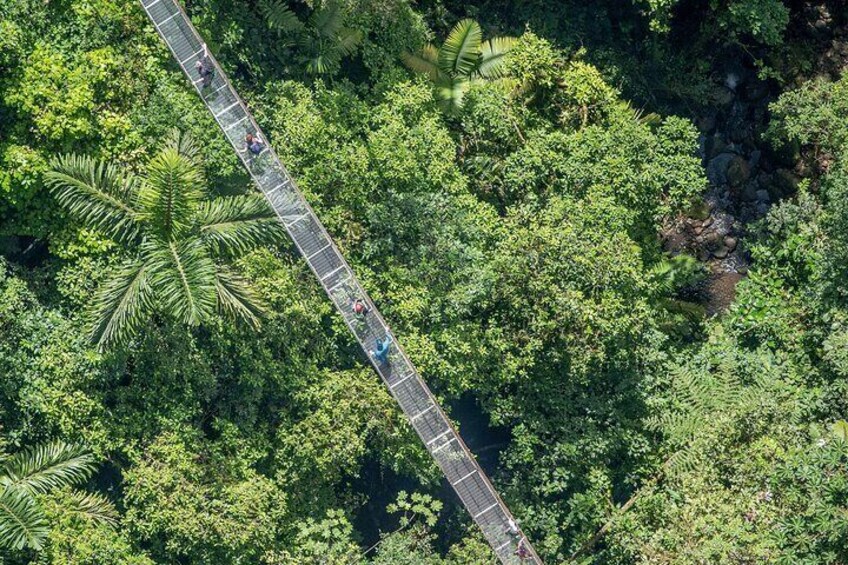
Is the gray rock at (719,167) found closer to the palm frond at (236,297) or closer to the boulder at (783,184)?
the boulder at (783,184)

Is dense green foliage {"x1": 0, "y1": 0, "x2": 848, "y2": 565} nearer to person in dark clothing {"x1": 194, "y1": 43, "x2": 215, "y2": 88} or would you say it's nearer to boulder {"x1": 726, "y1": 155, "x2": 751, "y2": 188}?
person in dark clothing {"x1": 194, "y1": 43, "x2": 215, "y2": 88}

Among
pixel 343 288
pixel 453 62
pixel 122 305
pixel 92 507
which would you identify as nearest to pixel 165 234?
pixel 122 305

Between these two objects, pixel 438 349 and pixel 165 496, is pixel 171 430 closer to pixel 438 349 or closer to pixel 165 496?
pixel 165 496

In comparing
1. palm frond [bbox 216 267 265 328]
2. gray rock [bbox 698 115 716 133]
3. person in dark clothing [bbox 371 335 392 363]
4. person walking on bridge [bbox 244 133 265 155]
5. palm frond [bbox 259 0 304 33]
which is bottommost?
person in dark clothing [bbox 371 335 392 363]

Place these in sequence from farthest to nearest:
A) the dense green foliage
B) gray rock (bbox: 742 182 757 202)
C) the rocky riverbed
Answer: gray rock (bbox: 742 182 757 202), the rocky riverbed, the dense green foliage

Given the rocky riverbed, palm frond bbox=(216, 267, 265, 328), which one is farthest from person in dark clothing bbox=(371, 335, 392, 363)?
the rocky riverbed

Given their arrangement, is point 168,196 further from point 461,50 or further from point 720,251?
point 720,251
